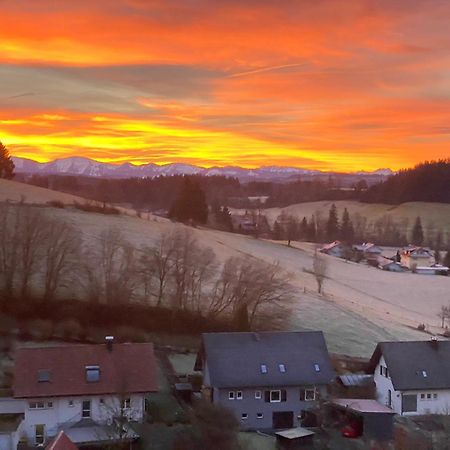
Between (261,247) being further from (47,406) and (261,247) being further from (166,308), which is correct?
(47,406)

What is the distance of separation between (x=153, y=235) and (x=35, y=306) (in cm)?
2758

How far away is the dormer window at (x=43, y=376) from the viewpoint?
2886cm

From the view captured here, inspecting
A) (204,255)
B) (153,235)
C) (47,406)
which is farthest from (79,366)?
(153,235)

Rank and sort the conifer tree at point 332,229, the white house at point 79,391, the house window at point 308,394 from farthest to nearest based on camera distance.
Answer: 1. the conifer tree at point 332,229
2. the house window at point 308,394
3. the white house at point 79,391

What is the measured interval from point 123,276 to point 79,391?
17.1 metres

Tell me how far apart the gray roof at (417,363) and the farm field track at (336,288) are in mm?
9652

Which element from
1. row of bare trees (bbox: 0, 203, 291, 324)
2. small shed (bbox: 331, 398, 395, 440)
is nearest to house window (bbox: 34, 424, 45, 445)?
small shed (bbox: 331, 398, 395, 440)

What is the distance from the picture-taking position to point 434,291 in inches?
3174

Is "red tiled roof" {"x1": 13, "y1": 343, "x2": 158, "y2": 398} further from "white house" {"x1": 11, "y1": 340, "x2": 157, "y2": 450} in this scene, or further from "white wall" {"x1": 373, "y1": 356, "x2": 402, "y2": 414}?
"white wall" {"x1": 373, "y1": 356, "x2": 402, "y2": 414}

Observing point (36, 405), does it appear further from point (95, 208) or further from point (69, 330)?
point (95, 208)

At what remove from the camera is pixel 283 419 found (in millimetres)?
32688

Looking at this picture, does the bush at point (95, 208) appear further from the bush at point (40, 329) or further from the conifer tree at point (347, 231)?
the conifer tree at point (347, 231)

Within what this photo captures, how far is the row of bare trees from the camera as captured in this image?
4450 cm

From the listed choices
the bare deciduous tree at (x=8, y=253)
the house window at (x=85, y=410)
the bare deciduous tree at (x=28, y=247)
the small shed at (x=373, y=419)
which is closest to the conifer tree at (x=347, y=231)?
the bare deciduous tree at (x=28, y=247)
